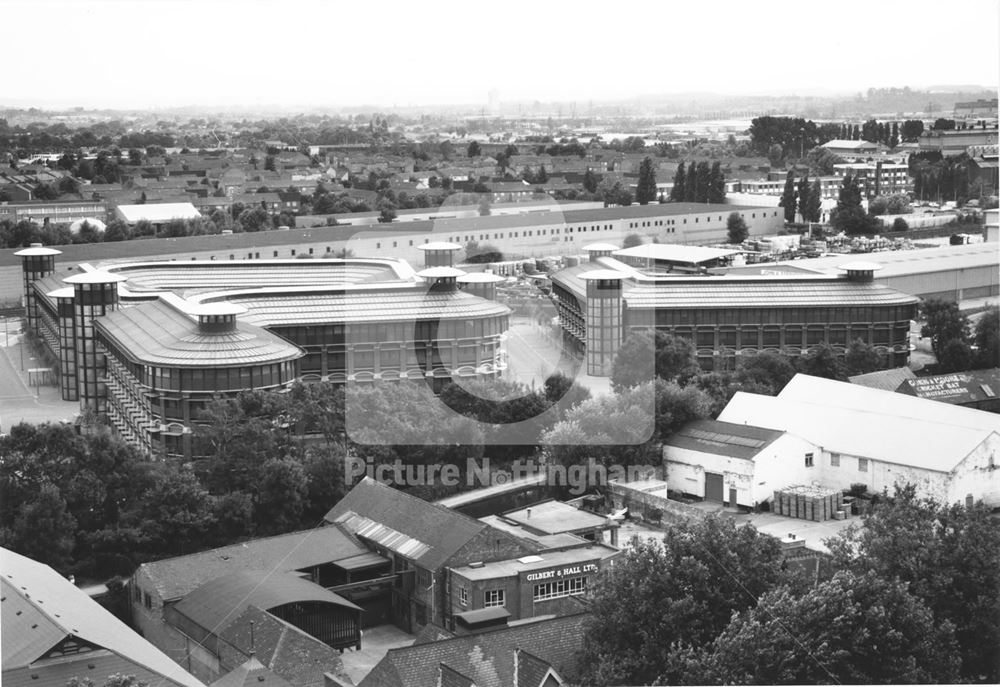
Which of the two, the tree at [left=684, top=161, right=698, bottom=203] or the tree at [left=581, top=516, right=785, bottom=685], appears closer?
the tree at [left=581, top=516, right=785, bottom=685]

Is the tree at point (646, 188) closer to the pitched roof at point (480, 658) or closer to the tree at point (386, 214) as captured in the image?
the tree at point (386, 214)

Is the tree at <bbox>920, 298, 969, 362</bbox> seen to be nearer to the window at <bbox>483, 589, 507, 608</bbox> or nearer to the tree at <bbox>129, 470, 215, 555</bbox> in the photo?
the window at <bbox>483, 589, 507, 608</bbox>

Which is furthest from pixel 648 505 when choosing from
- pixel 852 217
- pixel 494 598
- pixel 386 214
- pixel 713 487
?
pixel 386 214

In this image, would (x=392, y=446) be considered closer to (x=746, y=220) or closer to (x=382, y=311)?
(x=382, y=311)

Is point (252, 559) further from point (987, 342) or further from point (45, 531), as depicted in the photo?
point (987, 342)

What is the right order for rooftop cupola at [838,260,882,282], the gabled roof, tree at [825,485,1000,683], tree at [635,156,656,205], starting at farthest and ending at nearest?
tree at [635,156,656,205] → rooftop cupola at [838,260,882,282] → the gabled roof → tree at [825,485,1000,683]

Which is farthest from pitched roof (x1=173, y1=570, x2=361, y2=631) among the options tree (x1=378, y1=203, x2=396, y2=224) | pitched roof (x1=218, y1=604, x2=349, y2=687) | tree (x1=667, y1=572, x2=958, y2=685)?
tree (x1=378, y1=203, x2=396, y2=224)

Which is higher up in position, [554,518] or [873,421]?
[873,421]

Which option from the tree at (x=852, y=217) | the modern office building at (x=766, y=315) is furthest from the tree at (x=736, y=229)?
the modern office building at (x=766, y=315)
